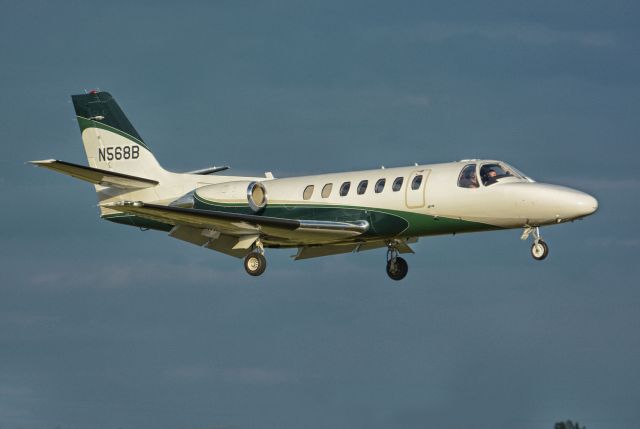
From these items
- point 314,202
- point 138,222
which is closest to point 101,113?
point 138,222

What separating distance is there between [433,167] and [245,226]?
18.6ft

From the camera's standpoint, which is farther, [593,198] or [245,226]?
[245,226]

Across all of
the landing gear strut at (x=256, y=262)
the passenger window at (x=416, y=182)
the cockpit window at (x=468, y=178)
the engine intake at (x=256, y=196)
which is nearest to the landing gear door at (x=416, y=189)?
the passenger window at (x=416, y=182)

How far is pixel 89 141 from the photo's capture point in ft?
138

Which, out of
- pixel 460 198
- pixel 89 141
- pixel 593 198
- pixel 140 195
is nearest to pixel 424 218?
pixel 460 198

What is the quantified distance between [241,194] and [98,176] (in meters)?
4.25

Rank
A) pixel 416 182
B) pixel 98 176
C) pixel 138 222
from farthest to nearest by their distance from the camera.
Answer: pixel 138 222 → pixel 98 176 → pixel 416 182

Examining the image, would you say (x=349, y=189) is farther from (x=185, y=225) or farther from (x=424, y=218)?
(x=185, y=225)

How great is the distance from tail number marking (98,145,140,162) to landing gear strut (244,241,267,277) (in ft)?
21.4

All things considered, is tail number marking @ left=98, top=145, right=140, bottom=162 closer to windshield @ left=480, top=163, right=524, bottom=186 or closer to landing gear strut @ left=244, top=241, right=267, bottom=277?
landing gear strut @ left=244, top=241, right=267, bottom=277

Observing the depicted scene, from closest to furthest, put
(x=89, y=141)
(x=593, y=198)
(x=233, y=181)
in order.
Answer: (x=593, y=198), (x=233, y=181), (x=89, y=141)

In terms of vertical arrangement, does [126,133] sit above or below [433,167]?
above

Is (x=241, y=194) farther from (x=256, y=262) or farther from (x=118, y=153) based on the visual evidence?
(x=118, y=153)

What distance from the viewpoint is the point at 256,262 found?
1476 inches
